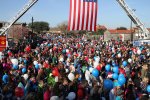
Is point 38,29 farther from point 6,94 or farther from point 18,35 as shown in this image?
point 6,94

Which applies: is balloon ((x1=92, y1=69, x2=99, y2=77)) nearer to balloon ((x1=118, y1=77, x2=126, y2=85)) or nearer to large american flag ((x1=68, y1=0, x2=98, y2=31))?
balloon ((x1=118, y1=77, x2=126, y2=85))

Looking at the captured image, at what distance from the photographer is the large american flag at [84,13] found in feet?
74.5

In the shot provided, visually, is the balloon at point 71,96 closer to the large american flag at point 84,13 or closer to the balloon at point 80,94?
the balloon at point 80,94

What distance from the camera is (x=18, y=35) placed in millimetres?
51062

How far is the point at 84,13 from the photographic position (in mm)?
23312

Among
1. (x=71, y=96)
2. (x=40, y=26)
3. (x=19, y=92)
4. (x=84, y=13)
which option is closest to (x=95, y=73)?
(x=71, y=96)

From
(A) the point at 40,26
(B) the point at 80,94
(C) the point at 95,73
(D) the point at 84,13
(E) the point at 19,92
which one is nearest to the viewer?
(E) the point at 19,92

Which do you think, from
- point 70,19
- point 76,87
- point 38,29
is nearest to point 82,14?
point 70,19

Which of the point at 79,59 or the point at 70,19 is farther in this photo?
the point at 70,19

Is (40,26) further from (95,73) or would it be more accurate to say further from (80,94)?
(80,94)

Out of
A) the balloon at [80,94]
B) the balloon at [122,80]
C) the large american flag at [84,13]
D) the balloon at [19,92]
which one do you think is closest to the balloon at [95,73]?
the balloon at [122,80]

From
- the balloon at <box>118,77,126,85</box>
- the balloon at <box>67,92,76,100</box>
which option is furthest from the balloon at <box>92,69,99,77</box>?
the balloon at <box>67,92,76,100</box>

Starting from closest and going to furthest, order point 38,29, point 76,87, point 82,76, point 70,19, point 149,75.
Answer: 1. point 76,87
2. point 82,76
3. point 149,75
4. point 70,19
5. point 38,29

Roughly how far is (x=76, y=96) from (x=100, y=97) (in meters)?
0.76
